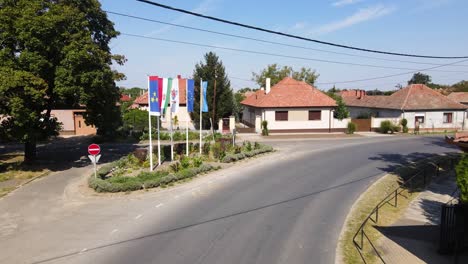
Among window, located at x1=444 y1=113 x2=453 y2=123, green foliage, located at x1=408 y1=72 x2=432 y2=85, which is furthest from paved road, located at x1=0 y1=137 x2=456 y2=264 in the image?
green foliage, located at x1=408 y1=72 x2=432 y2=85

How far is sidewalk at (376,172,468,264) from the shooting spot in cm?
957

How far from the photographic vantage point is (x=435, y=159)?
2402 centimetres

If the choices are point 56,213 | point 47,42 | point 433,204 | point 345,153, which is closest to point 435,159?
point 345,153

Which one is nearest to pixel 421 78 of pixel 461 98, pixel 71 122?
pixel 461 98

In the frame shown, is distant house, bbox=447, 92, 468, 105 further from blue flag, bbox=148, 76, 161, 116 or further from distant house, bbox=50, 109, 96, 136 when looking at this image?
distant house, bbox=50, 109, 96, 136

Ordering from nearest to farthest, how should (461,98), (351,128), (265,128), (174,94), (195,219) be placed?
(195,219) < (174,94) < (265,128) < (351,128) < (461,98)

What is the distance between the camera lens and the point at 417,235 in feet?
36.5

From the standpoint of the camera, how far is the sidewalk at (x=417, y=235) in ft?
31.4

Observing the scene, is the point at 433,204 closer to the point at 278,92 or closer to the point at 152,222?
the point at 152,222

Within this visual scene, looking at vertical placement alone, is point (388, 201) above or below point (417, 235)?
above

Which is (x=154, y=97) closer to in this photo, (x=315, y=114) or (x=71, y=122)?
(x=71, y=122)

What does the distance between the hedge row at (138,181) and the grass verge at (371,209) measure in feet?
28.9

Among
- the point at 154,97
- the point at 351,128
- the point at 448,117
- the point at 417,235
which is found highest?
the point at 154,97

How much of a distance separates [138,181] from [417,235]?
12104 mm
